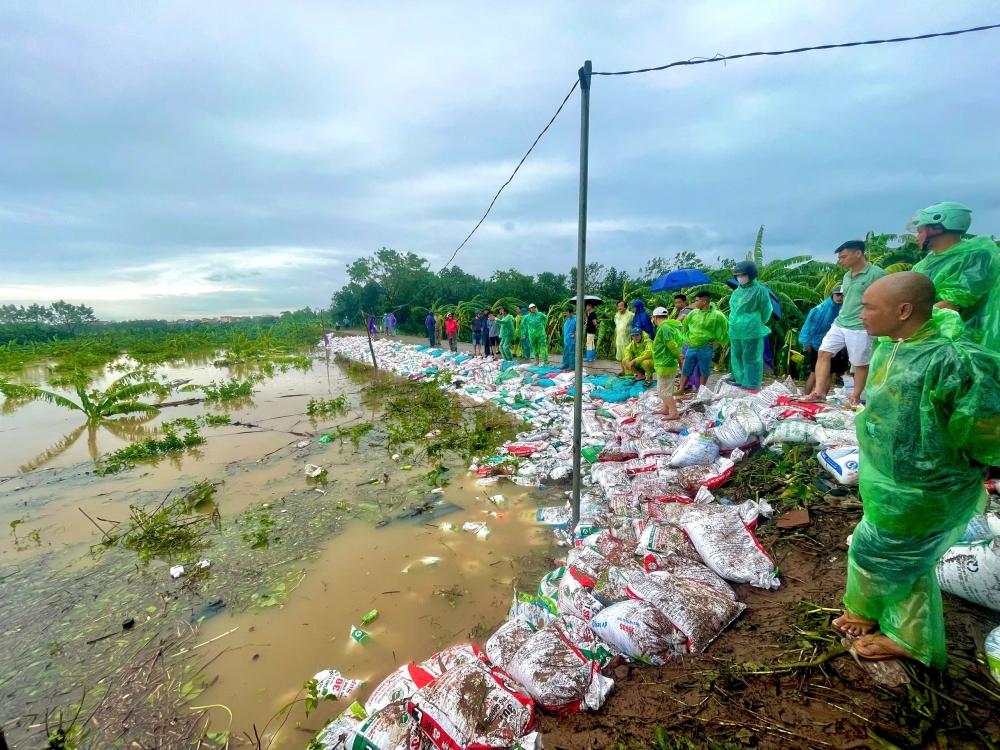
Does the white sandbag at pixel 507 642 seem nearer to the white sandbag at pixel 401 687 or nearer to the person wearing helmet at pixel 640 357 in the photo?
the white sandbag at pixel 401 687

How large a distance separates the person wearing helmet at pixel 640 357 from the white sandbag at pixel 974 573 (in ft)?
13.6

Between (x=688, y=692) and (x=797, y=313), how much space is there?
7.53 metres

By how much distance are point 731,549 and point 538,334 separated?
24.9ft

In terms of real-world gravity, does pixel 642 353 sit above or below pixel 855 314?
below

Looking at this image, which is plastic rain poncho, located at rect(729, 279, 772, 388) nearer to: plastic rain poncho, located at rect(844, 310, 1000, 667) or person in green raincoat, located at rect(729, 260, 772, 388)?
person in green raincoat, located at rect(729, 260, 772, 388)

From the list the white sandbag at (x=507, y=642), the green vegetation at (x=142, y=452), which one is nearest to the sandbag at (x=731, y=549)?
the white sandbag at (x=507, y=642)

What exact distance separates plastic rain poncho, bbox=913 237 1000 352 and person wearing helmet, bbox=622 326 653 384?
3.19 meters

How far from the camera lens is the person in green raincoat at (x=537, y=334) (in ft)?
31.4

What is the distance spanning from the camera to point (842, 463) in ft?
8.48

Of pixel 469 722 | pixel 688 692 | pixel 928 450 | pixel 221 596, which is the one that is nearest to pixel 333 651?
pixel 221 596

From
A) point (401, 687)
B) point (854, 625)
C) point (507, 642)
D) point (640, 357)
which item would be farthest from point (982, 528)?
point (640, 357)

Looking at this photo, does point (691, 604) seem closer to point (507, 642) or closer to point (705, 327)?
point (507, 642)

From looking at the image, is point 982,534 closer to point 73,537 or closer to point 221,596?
point 221,596

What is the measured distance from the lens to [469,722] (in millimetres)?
1506
